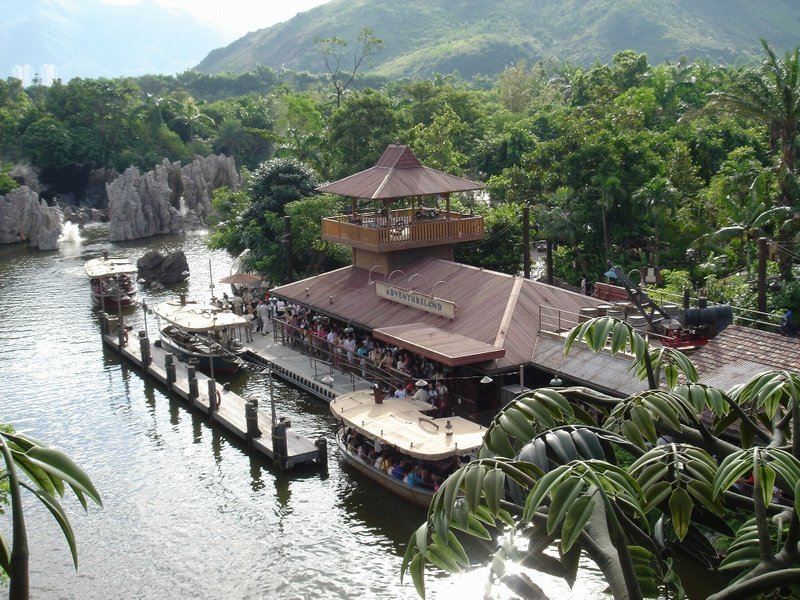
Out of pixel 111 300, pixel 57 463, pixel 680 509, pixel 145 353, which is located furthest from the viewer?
pixel 111 300

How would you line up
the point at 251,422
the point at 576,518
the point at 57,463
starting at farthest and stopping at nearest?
the point at 251,422 → the point at 57,463 → the point at 576,518

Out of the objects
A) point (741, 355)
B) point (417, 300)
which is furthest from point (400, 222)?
point (741, 355)

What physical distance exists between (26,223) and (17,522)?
257 ft

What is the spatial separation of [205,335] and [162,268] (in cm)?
1959

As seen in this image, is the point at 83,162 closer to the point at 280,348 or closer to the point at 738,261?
the point at 280,348

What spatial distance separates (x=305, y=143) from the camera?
66.9 m

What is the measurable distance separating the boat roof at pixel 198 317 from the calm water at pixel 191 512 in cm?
250

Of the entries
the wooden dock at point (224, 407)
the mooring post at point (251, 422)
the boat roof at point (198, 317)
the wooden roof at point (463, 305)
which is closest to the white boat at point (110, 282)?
the wooden dock at point (224, 407)

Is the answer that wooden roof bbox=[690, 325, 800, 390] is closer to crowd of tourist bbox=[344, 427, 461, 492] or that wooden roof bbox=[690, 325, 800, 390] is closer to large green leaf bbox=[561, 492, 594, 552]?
crowd of tourist bbox=[344, 427, 461, 492]

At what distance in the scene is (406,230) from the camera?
38344 millimetres

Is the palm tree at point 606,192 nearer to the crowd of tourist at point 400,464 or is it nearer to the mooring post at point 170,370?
the crowd of tourist at point 400,464

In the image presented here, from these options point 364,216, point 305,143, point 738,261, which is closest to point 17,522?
point 364,216

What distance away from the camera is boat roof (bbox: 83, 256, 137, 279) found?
5319 cm

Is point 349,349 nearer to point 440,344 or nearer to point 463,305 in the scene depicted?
point 463,305
